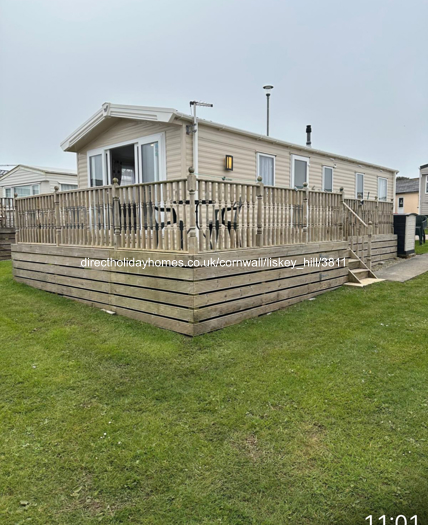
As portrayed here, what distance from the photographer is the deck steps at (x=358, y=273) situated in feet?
24.8

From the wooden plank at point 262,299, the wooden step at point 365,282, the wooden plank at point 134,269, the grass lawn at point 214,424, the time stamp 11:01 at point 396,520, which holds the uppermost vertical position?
the wooden plank at point 134,269

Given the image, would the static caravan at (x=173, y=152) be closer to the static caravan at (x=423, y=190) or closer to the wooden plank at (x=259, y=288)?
the wooden plank at (x=259, y=288)

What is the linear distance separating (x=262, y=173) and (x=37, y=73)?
14.0 metres

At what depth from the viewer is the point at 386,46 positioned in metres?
8.70

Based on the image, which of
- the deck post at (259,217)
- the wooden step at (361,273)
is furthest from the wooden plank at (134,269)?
the wooden step at (361,273)

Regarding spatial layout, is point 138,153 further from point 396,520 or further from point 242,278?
point 396,520

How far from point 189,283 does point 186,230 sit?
0.68m

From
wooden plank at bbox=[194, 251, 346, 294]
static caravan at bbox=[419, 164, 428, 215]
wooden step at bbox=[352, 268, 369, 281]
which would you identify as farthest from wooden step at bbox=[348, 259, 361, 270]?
static caravan at bbox=[419, 164, 428, 215]

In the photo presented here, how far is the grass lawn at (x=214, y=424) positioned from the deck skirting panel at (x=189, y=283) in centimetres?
30

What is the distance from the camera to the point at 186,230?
4625mm

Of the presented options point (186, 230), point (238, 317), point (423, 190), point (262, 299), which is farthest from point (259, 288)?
point (423, 190)

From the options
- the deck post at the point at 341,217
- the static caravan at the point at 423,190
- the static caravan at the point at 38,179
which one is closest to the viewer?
the deck post at the point at 341,217

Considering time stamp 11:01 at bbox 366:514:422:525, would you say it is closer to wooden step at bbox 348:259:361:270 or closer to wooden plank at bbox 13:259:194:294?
wooden plank at bbox 13:259:194:294

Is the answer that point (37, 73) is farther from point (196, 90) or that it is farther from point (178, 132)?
point (178, 132)
